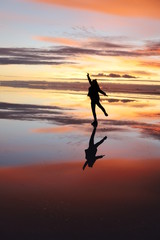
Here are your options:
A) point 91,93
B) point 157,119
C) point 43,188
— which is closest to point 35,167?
point 43,188

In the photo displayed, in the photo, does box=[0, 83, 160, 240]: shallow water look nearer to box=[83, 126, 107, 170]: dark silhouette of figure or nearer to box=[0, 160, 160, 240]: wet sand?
box=[0, 160, 160, 240]: wet sand

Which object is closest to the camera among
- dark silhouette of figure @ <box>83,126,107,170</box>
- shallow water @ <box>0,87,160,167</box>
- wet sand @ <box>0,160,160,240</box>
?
wet sand @ <box>0,160,160,240</box>

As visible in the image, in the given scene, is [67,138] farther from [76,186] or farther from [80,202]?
[80,202]

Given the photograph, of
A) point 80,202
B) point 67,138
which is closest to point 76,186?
point 80,202

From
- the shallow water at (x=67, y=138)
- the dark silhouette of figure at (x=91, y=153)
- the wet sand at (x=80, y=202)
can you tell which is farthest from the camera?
the shallow water at (x=67, y=138)

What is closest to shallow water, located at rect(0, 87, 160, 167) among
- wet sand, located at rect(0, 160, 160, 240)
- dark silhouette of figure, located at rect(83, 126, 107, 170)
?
dark silhouette of figure, located at rect(83, 126, 107, 170)

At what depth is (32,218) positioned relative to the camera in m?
5.25

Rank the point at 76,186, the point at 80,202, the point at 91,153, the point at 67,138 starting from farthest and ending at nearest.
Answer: the point at 67,138 < the point at 91,153 < the point at 76,186 < the point at 80,202

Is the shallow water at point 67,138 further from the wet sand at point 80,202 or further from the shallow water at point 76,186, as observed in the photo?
the wet sand at point 80,202

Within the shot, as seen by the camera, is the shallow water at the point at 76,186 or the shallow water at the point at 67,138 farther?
the shallow water at the point at 67,138

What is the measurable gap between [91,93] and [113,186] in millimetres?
9807

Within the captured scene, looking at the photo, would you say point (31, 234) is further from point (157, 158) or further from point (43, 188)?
point (157, 158)

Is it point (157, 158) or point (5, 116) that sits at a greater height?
point (157, 158)

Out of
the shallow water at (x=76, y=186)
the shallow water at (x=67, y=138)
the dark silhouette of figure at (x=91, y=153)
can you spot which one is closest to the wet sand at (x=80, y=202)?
the shallow water at (x=76, y=186)
